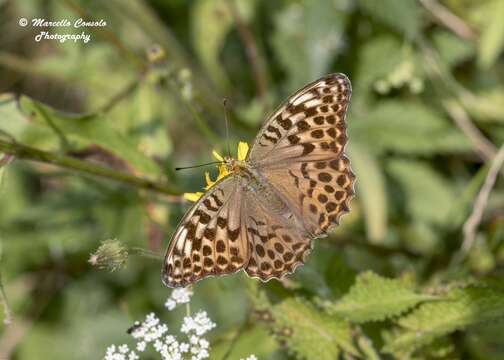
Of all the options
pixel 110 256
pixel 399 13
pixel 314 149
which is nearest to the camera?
pixel 110 256

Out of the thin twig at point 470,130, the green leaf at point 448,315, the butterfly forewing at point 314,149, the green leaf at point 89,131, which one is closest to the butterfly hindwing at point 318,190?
the butterfly forewing at point 314,149

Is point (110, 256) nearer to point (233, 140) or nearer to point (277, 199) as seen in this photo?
point (277, 199)

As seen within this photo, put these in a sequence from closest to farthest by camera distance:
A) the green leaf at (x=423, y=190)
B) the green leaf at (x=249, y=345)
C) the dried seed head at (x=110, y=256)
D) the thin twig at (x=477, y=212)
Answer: the dried seed head at (x=110, y=256) < the green leaf at (x=249, y=345) < the thin twig at (x=477, y=212) < the green leaf at (x=423, y=190)

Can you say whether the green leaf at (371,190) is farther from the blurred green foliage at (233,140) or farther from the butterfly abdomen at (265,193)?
the butterfly abdomen at (265,193)

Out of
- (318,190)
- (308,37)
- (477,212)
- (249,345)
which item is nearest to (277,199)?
(318,190)

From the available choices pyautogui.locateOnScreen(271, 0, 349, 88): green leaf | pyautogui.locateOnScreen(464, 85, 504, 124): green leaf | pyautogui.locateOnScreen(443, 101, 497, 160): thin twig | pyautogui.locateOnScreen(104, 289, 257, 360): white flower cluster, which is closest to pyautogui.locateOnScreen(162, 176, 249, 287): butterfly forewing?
pyautogui.locateOnScreen(104, 289, 257, 360): white flower cluster

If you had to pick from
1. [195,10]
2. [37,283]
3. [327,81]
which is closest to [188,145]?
[195,10]

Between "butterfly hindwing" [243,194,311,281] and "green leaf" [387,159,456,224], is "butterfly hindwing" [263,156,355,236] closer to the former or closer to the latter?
"butterfly hindwing" [243,194,311,281]
